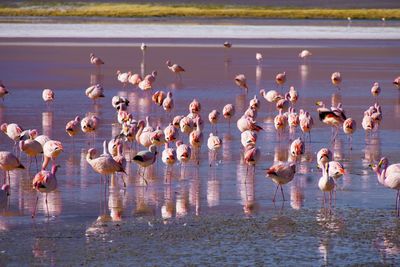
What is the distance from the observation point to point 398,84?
82.2ft

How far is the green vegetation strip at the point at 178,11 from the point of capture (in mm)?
70500

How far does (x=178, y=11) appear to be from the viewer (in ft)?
247

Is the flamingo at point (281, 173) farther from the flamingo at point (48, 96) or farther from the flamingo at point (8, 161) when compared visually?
the flamingo at point (48, 96)

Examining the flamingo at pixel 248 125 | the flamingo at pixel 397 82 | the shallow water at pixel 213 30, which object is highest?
the shallow water at pixel 213 30

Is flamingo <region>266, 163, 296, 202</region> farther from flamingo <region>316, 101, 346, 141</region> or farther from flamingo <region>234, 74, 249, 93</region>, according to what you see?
flamingo <region>234, 74, 249, 93</region>

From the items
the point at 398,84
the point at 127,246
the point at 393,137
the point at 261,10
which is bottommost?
the point at 127,246

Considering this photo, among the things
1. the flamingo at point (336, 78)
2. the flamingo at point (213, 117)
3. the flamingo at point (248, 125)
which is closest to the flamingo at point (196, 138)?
the flamingo at point (248, 125)

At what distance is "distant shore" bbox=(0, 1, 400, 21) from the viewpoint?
70.4 meters

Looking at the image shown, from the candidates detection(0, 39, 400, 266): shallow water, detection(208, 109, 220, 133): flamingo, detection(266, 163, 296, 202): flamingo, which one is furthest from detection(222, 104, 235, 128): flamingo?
detection(266, 163, 296, 202): flamingo

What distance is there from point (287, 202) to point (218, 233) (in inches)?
73.9

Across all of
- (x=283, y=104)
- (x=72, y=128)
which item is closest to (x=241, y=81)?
(x=283, y=104)

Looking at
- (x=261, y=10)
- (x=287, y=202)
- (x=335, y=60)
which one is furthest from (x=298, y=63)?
(x=261, y=10)

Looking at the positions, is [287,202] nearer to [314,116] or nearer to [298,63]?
[314,116]

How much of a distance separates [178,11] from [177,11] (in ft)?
0.24
